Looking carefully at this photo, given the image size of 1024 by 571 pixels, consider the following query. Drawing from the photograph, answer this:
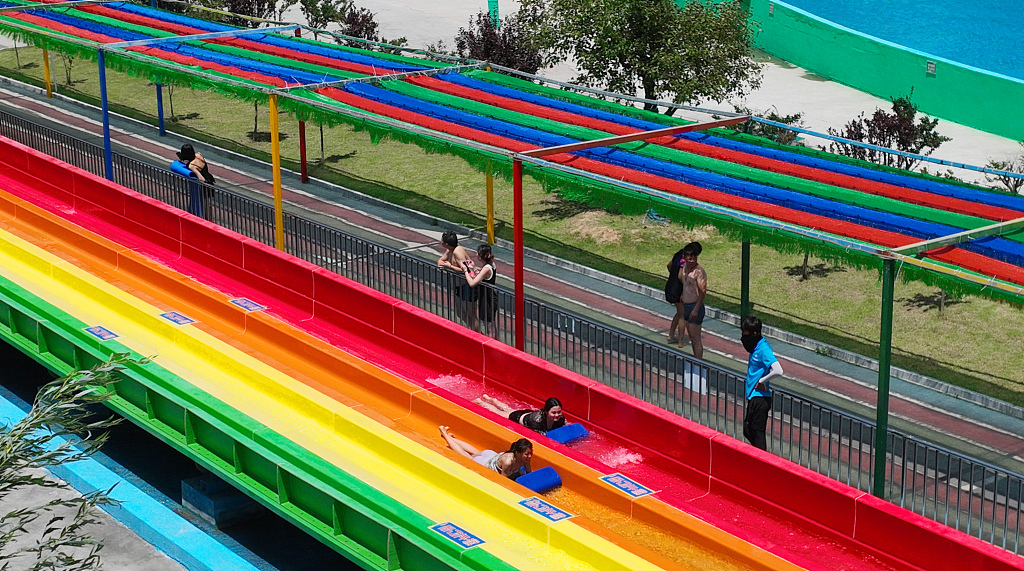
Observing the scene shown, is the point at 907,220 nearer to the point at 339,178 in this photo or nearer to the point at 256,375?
the point at 256,375

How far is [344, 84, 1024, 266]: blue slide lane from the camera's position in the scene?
466 inches

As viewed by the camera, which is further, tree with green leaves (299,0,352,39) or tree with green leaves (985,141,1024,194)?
tree with green leaves (299,0,352,39)

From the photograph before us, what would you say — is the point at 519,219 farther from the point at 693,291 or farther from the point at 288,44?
the point at 288,44

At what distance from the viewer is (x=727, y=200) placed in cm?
1354

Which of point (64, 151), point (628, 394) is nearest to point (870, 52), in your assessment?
point (64, 151)

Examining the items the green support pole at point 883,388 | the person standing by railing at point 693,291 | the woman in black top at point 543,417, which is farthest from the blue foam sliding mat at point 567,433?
the green support pole at point 883,388

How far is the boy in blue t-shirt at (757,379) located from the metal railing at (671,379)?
0.82 ft

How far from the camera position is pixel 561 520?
417 inches

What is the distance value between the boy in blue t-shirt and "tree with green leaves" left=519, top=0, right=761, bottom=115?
10553mm

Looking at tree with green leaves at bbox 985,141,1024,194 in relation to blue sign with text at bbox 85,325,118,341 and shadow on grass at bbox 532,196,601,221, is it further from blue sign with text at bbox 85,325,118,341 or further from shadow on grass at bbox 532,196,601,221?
blue sign with text at bbox 85,325,118,341

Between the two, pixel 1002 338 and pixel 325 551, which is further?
pixel 1002 338

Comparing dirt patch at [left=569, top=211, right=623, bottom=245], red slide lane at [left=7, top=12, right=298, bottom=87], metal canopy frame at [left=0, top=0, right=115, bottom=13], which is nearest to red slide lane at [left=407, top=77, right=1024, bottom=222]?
red slide lane at [left=7, top=12, right=298, bottom=87]

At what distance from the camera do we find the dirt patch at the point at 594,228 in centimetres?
2119

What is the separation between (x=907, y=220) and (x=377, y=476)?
5960 mm
